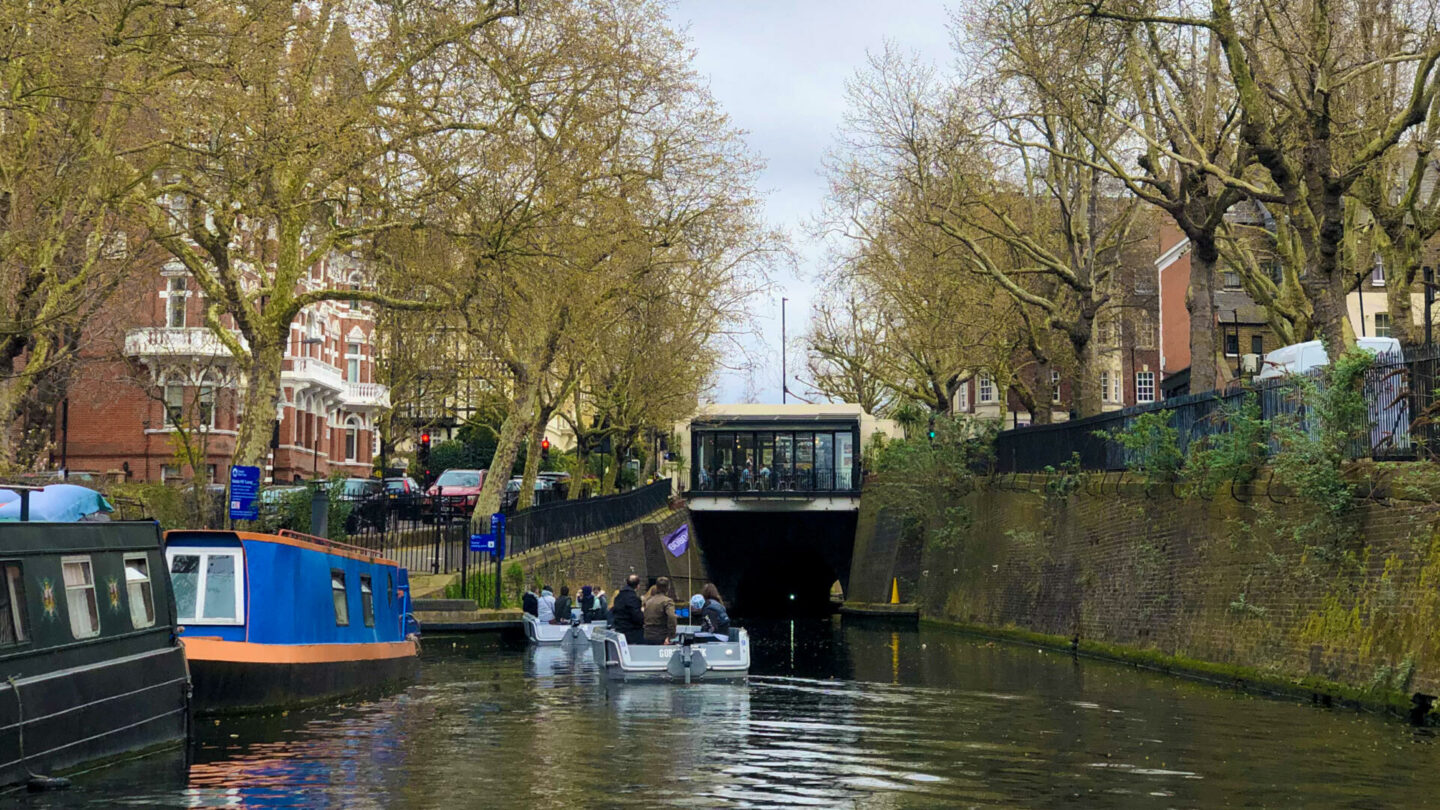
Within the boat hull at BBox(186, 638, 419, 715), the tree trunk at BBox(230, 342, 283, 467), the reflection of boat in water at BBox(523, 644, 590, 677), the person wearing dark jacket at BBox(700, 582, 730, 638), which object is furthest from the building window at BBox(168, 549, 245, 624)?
the tree trunk at BBox(230, 342, 283, 467)

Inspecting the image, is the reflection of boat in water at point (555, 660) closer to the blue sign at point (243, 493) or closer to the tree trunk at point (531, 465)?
the blue sign at point (243, 493)

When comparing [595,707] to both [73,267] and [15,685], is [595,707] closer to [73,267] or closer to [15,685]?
[15,685]

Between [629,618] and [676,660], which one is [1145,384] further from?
[676,660]

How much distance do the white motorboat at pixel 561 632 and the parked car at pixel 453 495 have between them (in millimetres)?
7923

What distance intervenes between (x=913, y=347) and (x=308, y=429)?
1127 inches

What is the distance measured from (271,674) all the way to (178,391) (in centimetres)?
4545

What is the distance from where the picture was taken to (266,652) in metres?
20.7

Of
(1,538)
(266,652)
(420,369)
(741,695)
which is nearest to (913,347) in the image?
(420,369)

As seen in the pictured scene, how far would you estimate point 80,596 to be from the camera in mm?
15625

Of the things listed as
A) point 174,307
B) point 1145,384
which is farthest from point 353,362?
point 1145,384

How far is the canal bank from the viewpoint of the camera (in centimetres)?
2166

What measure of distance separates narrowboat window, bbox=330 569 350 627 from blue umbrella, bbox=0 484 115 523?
7188 millimetres

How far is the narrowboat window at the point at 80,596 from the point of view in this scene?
15.3 meters

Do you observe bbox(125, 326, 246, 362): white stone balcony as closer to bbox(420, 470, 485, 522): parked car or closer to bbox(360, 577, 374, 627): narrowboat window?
bbox(420, 470, 485, 522): parked car
